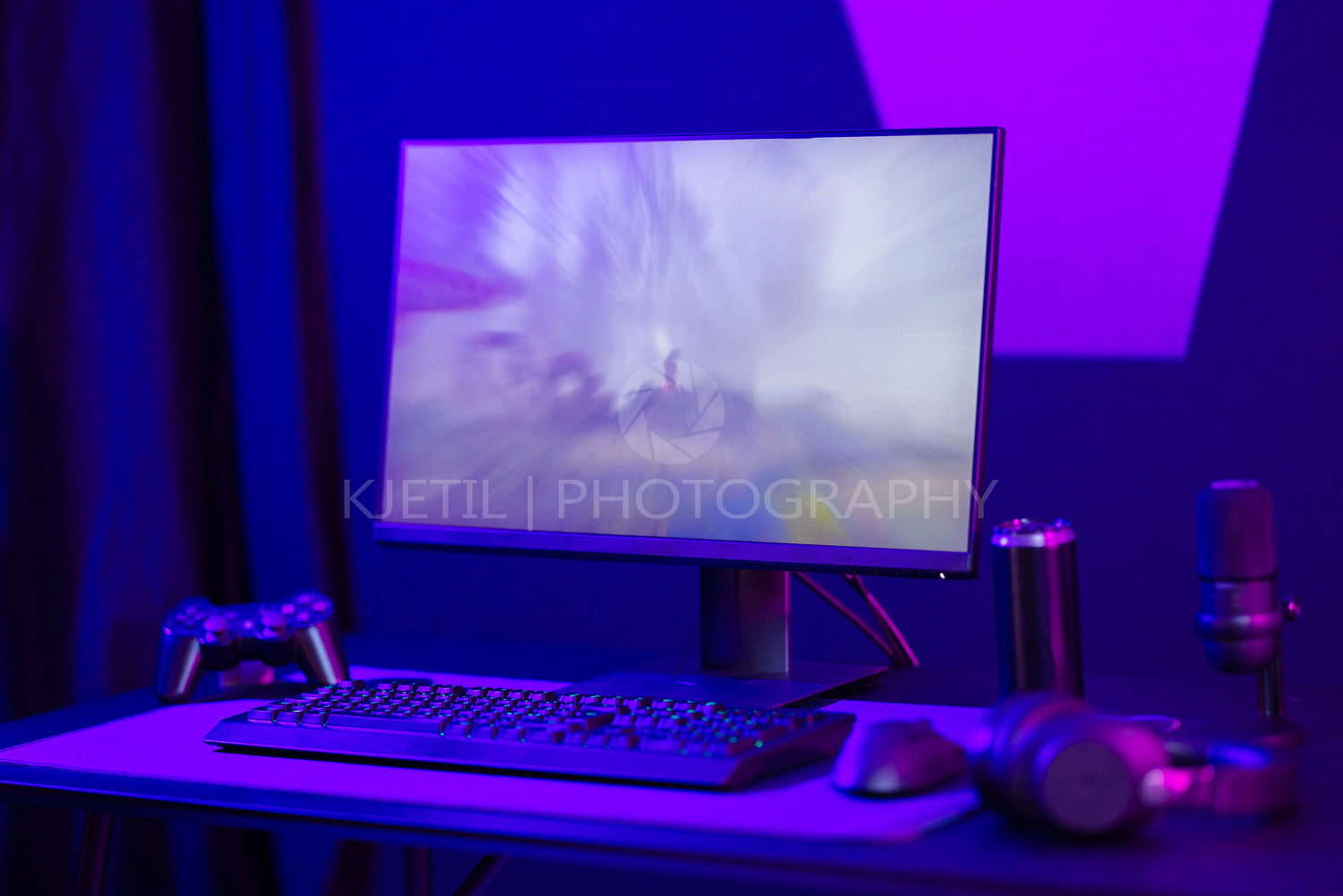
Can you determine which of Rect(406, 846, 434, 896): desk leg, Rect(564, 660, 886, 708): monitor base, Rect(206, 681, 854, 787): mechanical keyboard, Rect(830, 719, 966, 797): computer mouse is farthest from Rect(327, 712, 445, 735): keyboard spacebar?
Rect(406, 846, 434, 896): desk leg

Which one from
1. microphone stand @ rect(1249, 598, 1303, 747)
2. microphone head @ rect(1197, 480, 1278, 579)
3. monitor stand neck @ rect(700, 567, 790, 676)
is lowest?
microphone stand @ rect(1249, 598, 1303, 747)

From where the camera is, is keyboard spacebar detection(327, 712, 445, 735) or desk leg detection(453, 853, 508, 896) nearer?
keyboard spacebar detection(327, 712, 445, 735)

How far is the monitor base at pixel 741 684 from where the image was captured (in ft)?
3.37

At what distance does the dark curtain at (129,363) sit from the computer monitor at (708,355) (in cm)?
51

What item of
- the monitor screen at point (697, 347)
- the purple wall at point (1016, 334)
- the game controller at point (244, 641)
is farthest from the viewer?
the purple wall at point (1016, 334)

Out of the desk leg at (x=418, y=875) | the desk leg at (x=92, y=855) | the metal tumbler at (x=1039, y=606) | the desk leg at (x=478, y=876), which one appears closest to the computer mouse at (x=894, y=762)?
the metal tumbler at (x=1039, y=606)

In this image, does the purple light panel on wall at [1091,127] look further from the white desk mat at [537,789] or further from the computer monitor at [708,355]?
the white desk mat at [537,789]

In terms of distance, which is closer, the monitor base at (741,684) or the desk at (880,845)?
the desk at (880,845)

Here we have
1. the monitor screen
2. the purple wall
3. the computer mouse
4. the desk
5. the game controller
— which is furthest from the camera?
the purple wall

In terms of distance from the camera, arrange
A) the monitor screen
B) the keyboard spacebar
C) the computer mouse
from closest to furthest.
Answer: the computer mouse < the keyboard spacebar < the monitor screen

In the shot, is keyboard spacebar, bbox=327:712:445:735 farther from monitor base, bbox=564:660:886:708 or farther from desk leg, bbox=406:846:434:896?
desk leg, bbox=406:846:434:896

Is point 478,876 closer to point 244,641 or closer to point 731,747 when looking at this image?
point 244,641

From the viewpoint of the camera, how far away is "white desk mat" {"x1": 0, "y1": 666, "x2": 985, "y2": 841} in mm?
722

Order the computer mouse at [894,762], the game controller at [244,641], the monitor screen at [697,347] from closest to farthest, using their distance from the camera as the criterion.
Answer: the computer mouse at [894,762] → the monitor screen at [697,347] → the game controller at [244,641]
